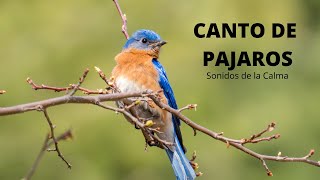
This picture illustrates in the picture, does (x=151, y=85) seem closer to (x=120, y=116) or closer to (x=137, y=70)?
(x=137, y=70)

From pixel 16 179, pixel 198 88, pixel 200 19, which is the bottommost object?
pixel 16 179

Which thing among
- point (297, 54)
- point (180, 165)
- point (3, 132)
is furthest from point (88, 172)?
point (180, 165)

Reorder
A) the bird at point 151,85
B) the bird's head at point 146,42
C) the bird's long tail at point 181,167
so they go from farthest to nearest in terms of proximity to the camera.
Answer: the bird's head at point 146,42 < the bird at point 151,85 < the bird's long tail at point 181,167

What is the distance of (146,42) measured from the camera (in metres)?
6.67

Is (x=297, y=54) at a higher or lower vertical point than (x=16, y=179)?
higher

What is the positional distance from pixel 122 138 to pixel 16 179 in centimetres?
156

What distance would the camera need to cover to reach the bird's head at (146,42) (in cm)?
661

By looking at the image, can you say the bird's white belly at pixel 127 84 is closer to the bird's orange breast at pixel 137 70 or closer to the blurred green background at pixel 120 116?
the bird's orange breast at pixel 137 70

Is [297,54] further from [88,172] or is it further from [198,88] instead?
[88,172]

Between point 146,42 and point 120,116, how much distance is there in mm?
7469

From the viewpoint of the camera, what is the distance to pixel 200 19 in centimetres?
Answer: 1612

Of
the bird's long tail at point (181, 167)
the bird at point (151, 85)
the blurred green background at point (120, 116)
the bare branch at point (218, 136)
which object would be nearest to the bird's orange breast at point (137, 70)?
the bird at point (151, 85)

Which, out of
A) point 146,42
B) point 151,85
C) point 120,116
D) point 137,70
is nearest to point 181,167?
point 151,85

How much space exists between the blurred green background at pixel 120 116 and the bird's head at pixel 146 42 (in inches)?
272
